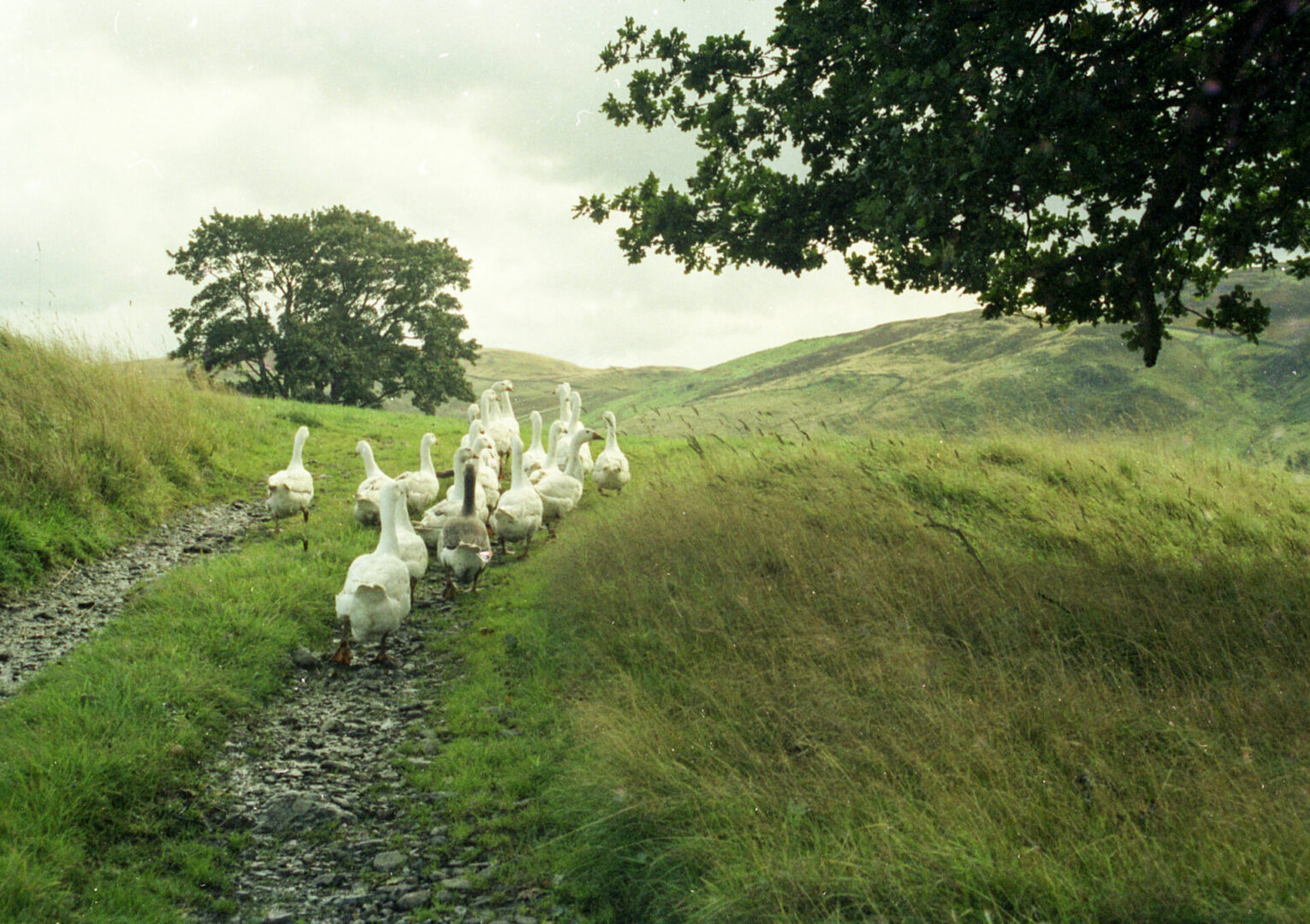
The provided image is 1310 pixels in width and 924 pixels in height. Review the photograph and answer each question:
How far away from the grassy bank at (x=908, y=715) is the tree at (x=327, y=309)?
26.2 metres

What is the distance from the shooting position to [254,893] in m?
4.06

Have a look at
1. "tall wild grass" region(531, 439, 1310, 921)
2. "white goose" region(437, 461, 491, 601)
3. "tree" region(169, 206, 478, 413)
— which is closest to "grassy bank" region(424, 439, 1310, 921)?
"tall wild grass" region(531, 439, 1310, 921)

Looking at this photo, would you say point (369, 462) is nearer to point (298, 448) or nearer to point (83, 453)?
point (298, 448)

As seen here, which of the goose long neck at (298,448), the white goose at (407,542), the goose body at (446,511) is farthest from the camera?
the goose long neck at (298,448)

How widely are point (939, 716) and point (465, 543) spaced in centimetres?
587

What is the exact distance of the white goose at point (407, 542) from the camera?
8.02 metres

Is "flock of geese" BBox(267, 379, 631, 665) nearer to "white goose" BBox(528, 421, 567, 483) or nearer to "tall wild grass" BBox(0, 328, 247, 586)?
"white goose" BBox(528, 421, 567, 483)

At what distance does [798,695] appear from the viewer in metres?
4.91

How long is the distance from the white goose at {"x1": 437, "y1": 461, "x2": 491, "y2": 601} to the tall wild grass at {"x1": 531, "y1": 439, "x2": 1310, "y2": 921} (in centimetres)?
117

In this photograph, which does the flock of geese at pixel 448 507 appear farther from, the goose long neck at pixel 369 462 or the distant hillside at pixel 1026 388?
the distant hillside at pixel 1026 388

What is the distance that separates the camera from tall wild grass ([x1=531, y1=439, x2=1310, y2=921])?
3.25 metres

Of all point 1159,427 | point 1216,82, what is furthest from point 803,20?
point 1159,427

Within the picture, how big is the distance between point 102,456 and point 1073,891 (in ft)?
41.1

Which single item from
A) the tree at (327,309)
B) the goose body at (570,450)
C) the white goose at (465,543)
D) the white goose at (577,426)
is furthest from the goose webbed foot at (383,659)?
the tree at (327,309)
